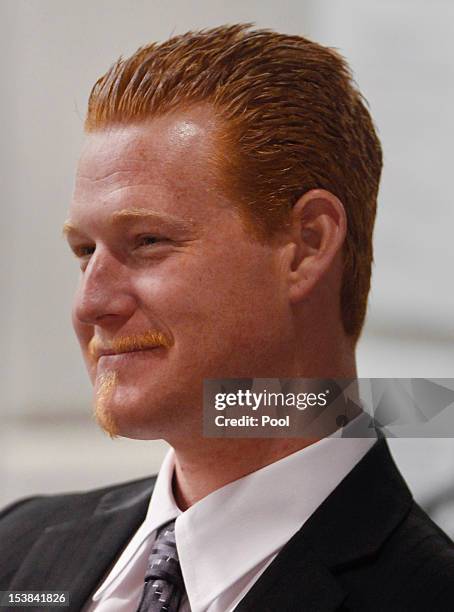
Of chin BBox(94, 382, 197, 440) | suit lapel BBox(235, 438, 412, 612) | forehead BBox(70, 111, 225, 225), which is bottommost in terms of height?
suit lapel BBox(235, 438, 412, 612)

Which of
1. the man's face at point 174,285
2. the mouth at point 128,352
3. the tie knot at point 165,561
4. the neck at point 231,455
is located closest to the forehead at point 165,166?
the man's face at point 174,285

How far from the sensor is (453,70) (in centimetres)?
125

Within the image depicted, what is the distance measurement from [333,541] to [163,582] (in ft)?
0.60

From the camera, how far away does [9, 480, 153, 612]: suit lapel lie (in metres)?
1.18

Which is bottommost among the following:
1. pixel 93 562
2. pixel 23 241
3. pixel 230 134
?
pixel 93 562

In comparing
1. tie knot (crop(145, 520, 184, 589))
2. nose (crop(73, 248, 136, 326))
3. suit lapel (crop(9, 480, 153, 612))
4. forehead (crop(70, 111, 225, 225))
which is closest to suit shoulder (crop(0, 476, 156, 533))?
suit lapel (crop(9, 480, 153, 612))

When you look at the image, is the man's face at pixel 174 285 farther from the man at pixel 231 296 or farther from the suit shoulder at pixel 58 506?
the suit shoulder at pixel 58 506

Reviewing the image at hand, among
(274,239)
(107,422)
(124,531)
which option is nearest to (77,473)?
(124,531)

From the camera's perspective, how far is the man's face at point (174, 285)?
1.07 meters

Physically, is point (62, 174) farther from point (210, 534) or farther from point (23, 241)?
point (210, 534)

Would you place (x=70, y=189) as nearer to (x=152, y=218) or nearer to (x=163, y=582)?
(x=152, y=218)

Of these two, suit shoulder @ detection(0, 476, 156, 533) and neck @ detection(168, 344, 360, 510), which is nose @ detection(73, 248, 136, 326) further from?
suit shoulder @ detection(0, 476, 156, 533)

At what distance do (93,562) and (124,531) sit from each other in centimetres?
5

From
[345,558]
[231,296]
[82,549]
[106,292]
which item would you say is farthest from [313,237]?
[82,549]
